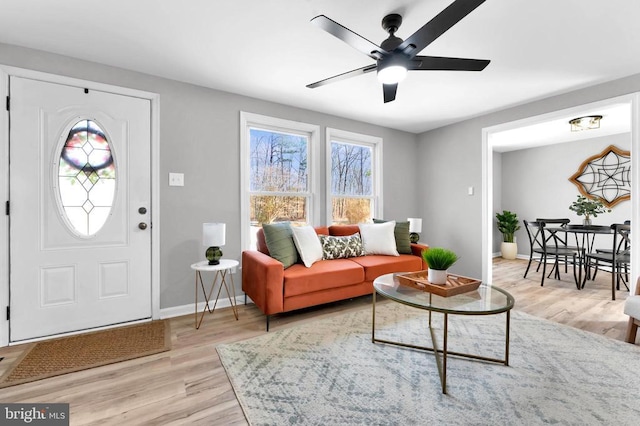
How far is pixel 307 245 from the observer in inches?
115

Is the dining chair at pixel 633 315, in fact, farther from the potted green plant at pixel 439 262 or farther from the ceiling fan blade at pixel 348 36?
the ceiling fan blade at pixel 348 36

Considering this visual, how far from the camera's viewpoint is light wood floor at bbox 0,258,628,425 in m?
1.49

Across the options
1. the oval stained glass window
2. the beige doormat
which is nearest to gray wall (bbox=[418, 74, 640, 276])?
the beige doormat

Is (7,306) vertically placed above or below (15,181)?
below

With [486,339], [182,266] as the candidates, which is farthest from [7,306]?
[486,339]

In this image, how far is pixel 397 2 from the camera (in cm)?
177

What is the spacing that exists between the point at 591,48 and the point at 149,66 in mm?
3769

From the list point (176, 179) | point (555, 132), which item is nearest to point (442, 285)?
point (176, 179)

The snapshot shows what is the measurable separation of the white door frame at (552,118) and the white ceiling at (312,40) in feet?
0.81

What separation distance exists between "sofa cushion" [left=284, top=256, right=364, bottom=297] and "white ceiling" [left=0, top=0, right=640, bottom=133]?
1.88m

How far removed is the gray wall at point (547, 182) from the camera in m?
5.01

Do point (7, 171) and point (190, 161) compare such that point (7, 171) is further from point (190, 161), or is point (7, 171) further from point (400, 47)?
point (400, 47)

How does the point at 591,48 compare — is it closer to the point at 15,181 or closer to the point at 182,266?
the point at 182,266

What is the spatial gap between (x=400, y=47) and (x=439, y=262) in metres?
1.41
